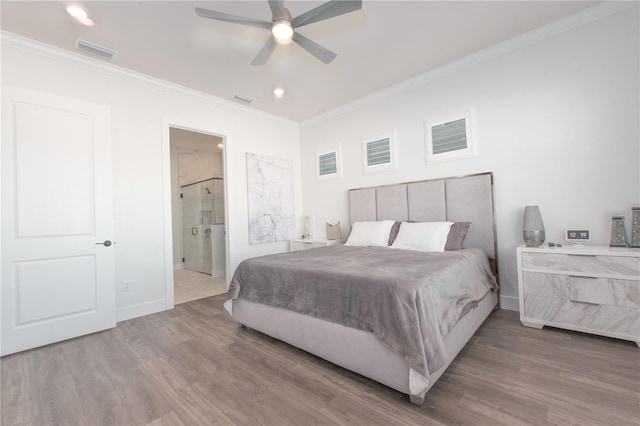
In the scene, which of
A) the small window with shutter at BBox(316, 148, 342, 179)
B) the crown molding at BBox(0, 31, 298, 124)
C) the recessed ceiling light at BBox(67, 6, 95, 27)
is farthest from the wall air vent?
the recessed ceiling light at BBox(67, 6, 95, 27)

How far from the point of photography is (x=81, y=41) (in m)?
2.69

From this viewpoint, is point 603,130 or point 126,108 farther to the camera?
point 126,108

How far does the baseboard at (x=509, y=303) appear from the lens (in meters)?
3.00

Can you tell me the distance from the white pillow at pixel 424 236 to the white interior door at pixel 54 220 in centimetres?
324

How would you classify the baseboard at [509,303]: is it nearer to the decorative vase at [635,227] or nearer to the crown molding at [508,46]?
the decorative vase at [635,227]

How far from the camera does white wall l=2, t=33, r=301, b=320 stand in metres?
2.76

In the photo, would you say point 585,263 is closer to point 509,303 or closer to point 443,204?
point 509,303

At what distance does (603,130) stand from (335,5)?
269cm

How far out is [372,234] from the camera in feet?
11.9

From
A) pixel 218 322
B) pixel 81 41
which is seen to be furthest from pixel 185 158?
pixel 218 322

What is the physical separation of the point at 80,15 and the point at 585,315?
16.4 feet

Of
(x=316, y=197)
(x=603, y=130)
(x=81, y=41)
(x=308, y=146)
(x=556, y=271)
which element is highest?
(x=81, y=41)

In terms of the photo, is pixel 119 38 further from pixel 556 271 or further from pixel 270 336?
pixel 556 271

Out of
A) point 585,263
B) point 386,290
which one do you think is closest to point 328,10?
point 386,290
